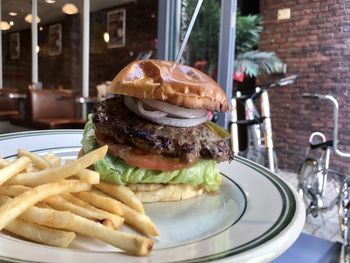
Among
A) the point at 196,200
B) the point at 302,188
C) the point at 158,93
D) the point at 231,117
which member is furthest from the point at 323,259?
the point at 231,117

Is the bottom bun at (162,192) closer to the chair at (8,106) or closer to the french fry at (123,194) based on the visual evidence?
the french fry at (123,194)

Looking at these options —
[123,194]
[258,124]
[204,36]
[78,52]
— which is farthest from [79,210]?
[78,52]

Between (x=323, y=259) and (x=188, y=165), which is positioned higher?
(x=188, y=165)

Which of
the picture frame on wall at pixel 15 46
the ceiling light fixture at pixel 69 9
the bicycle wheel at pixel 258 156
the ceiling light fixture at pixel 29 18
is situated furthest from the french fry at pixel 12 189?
the picture frame on wall at pixel 15 46

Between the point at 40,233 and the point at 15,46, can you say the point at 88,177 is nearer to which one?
the point at 40,233

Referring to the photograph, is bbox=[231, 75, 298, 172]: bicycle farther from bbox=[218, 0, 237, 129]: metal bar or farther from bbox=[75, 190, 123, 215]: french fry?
bbox=[75, 190, 123, 215]: french fry

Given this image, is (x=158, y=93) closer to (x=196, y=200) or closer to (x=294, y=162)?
(x=196, y=200)
